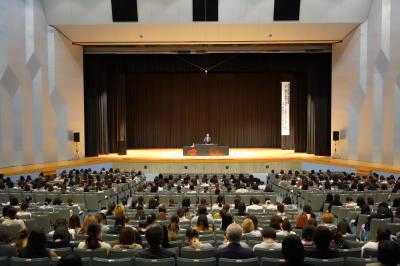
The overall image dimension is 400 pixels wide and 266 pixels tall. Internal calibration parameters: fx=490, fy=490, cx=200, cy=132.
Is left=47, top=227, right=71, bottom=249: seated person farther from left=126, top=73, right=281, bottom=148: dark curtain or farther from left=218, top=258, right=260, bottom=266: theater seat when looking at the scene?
left=126, top=73, right=281, bottom=148: dark curtain

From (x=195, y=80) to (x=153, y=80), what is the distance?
9.33ft

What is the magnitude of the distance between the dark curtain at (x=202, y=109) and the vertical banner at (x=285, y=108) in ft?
6.45

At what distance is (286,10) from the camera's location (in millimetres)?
21781

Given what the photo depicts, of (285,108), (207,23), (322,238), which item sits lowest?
(322,238)

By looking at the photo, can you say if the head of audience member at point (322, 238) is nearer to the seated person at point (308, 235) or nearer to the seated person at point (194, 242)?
the seated person at point (308, 235)

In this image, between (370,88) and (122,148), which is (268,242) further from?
(122,148)

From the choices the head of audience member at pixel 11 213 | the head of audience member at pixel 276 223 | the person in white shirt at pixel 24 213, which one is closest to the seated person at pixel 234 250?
the head of audience member at pixel 276 223

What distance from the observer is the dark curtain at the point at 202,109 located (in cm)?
3300

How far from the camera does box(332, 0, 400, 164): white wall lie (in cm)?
2016

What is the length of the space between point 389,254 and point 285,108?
27.3 meters

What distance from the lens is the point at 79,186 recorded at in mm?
14344

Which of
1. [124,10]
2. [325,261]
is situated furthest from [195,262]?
[124,10]

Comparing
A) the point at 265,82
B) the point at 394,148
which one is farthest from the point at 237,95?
the point at 394,148

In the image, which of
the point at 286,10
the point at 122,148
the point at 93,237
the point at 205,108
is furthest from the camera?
the point at 205,108
